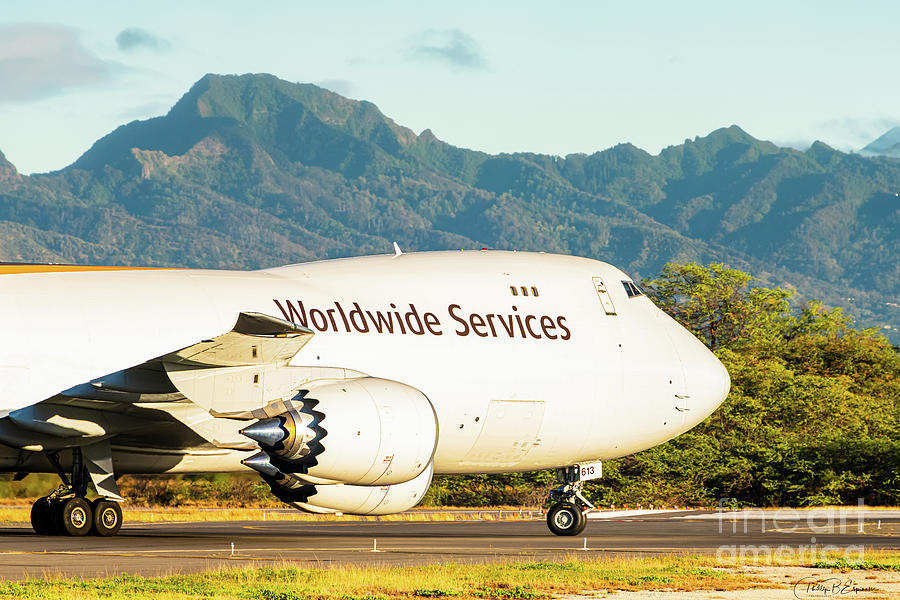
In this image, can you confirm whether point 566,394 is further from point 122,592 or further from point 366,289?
point 122,592

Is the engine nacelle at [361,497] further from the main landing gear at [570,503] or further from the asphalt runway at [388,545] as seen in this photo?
the main landing gear at [570,503]

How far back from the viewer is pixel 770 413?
53.7 meters

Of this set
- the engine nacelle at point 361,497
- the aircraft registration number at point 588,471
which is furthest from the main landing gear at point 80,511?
the aircraft registration number at point 588,471

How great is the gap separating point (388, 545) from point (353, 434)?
450 cm

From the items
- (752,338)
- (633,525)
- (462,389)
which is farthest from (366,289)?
(752,338)

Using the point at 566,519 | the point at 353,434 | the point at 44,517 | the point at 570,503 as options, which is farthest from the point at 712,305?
the point at 353,434

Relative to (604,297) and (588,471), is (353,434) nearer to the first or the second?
(588,471)

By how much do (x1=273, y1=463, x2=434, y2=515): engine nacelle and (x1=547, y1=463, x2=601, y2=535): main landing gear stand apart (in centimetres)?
441

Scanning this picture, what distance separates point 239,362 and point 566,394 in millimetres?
7237

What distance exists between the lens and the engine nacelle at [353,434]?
19.0 metres

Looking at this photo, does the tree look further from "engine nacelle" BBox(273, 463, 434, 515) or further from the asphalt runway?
"engine nacelle" BBox(273, 463, 434, 515)

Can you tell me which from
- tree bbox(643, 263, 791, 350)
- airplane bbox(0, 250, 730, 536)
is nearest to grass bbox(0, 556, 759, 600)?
airplane bbox(0, 250, 730, 536)

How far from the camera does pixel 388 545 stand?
23.4 m

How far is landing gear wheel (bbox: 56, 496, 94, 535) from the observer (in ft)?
73.5
